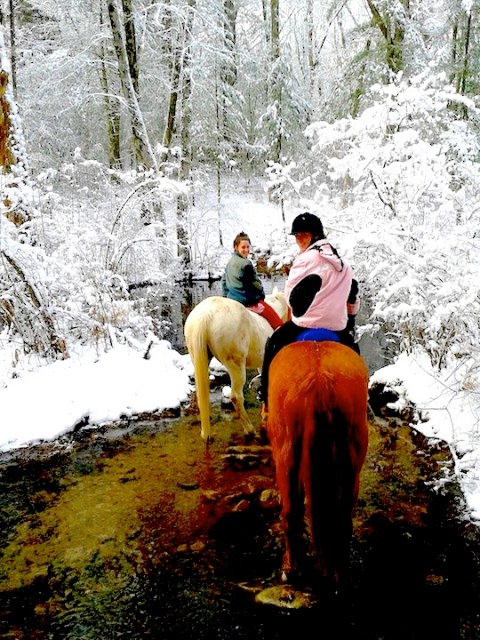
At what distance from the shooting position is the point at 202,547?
3629mm

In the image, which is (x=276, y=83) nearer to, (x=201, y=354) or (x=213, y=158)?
(x=213, y=158)

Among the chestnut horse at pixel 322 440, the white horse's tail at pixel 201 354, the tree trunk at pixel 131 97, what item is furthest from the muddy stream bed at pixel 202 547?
the tree trunk at pixel 131 97

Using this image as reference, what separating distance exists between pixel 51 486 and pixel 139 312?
5508mm

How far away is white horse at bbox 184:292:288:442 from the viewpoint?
16.1ft

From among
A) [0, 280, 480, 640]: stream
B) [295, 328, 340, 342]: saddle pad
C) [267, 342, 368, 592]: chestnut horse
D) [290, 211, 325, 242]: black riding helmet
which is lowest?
[0, 280, 480, 640]: stream

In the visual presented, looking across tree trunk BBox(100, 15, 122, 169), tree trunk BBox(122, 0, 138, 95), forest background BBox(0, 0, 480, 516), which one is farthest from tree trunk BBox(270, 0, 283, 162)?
tree trunk BBox(122, 0, 138, 95)

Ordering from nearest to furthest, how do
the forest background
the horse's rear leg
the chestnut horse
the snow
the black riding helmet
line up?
1. the chestnut horse
2. the black riding helmet
3. the snow
4. the horse's rear leg
5. the forest background

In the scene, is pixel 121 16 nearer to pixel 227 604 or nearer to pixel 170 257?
pixel 170 257

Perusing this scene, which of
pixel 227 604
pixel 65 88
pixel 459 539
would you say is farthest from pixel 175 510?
pixel 65 88

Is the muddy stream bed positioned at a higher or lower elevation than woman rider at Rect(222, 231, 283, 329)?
lower

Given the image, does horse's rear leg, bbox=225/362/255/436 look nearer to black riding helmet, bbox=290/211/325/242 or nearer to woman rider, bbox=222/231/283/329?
woman rider, bbox=222/231/283/329

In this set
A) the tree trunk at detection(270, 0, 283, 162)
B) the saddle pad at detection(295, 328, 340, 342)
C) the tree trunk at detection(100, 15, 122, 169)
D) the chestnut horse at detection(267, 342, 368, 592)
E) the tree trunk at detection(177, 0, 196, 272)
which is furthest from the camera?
the tree trunk at detection(270, 0, 283, 162)

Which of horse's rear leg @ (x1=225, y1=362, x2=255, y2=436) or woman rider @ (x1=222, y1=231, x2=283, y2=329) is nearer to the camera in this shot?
horse's rear leg @ (x1=225, y1=362, x2=255, y2=436)

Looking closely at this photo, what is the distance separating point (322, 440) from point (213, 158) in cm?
2016
